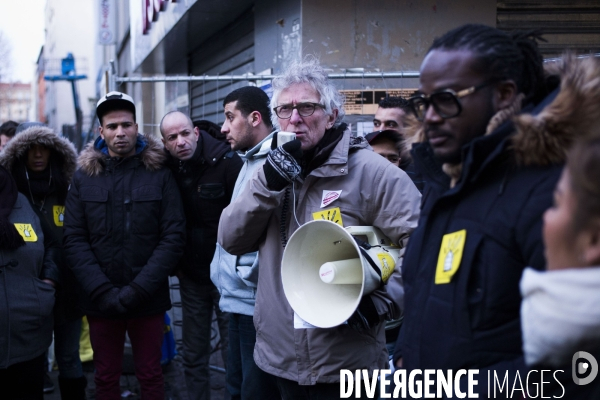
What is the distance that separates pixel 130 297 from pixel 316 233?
1.92 m

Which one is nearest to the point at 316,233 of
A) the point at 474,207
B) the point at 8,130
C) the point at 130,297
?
the point at 474,207

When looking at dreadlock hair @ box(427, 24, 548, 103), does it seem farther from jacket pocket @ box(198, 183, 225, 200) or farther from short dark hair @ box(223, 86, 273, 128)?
jacket pocket @ box(198, 183, 225, 200)

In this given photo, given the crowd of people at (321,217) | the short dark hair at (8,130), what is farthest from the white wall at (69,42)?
the crowd of people at (321,217)

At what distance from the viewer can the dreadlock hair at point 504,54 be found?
1.88m

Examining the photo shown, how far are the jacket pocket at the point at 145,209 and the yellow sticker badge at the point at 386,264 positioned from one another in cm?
224

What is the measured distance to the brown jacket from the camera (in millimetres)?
2803

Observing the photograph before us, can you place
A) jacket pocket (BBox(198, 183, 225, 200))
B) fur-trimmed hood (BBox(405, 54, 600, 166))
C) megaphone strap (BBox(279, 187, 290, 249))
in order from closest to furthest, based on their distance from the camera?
1. fur-trimmed hood (BBox(405, 54, 600, 166))
2. megaphone strap (BBox(279, 187, 290, 249))
3. jacket pocket (BBox(198, 183, 225, 200))

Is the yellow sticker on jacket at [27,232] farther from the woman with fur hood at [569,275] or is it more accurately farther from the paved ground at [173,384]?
the woman with fur hood at [569,275]

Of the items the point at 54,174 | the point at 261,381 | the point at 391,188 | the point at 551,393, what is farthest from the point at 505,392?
the point at 54,174

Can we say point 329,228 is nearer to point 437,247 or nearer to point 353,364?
point 353,364

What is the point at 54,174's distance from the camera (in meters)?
4.89

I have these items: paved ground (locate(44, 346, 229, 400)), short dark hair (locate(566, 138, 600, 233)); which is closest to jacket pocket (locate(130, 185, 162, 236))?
paved ground (locate(44, 346, 229, 400))

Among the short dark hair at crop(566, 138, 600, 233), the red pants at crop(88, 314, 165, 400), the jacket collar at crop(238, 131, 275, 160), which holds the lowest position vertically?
the red pants at crop(88, 314, 165, 400)

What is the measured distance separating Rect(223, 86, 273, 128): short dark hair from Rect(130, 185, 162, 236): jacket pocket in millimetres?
843
